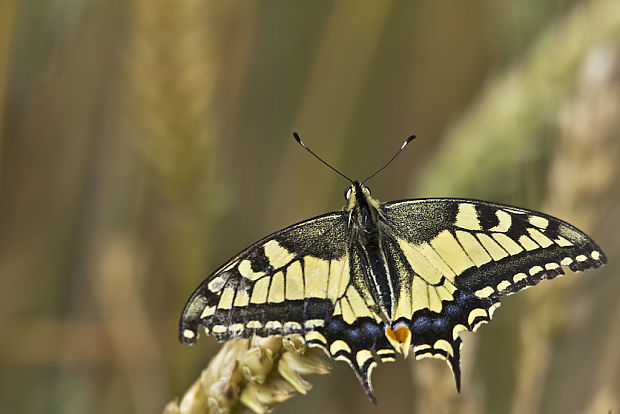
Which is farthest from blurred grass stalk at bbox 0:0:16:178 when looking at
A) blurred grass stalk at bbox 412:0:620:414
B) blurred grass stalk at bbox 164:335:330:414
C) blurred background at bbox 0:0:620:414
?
blurred grass stalk at bbox 412:0:620:414

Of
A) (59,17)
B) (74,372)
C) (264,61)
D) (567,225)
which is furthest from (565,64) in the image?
(74,372)

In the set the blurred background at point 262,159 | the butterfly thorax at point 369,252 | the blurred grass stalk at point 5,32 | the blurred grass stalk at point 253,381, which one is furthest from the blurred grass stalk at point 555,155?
the blurred grass stalk at point 5,32

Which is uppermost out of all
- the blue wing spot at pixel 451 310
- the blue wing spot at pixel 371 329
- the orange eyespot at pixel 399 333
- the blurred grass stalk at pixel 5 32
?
the blurred grass stalk at pixel 5 32

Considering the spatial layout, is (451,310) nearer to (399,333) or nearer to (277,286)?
(399,333)

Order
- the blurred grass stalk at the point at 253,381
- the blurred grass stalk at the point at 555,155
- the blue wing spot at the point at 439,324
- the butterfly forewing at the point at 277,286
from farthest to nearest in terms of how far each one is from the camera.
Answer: the blurred grass stalk at the point at 555,155, the blue wing spot at the point at 439,324, the butterfly forewing at the point at 277,286, the blurred grass stalk at the point at 253,381

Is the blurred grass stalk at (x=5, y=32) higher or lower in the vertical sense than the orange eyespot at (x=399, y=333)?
higher

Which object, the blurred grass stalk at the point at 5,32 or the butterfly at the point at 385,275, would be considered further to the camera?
the blurred grass stalk at the point at 5,32

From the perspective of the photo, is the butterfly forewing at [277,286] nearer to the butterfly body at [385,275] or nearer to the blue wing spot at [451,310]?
the butterfly body at [385,275]

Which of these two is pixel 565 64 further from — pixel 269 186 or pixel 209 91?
pixel 269 186
